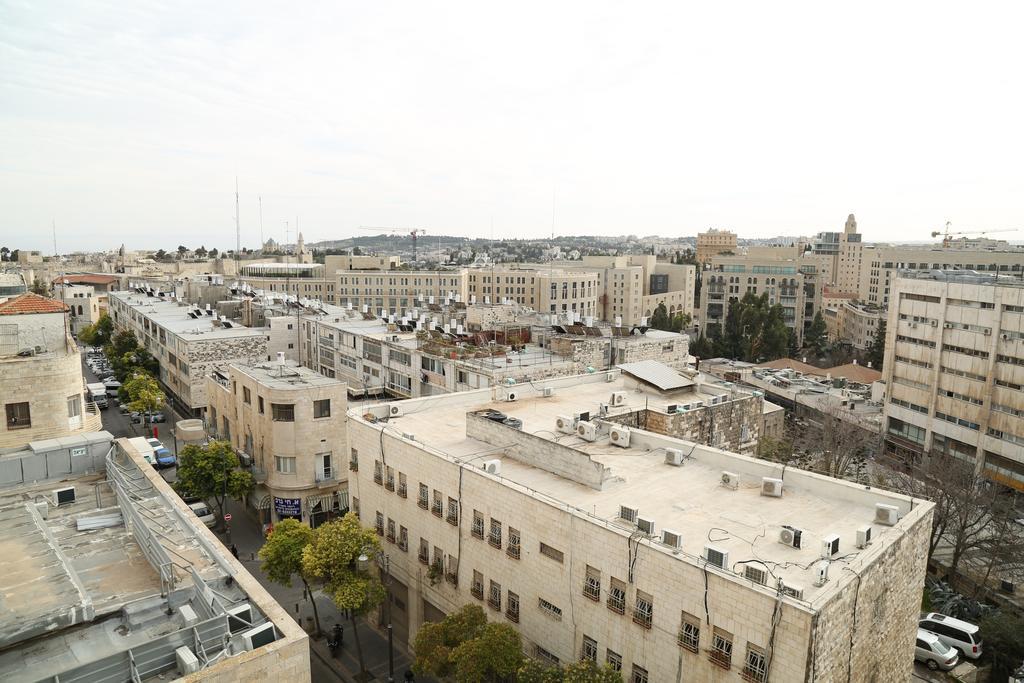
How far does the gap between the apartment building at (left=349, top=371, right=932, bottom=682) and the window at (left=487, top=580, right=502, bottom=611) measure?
0.17 ft

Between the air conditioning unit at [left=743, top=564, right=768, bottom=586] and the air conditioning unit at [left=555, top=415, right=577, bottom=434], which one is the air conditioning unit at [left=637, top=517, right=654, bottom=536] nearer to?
the air conditioning unit at [left=743, top=564, right=768, bottom=586]

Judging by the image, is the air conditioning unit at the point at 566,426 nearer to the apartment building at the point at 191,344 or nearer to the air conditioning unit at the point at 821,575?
the air conditioning unit at the point at 821,575

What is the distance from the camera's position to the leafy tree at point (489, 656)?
69.6 ft

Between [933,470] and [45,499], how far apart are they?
166ft

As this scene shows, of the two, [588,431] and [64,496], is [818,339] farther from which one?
[64,496]

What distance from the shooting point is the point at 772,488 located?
24.2 m

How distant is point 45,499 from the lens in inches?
779

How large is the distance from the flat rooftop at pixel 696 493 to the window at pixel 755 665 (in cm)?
170

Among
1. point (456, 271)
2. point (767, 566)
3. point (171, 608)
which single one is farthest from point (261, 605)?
point (456, 271)

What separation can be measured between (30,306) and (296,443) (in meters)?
16.3

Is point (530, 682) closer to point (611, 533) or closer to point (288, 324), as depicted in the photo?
point (611, 533)

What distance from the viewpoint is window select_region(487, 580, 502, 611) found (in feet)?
83.4

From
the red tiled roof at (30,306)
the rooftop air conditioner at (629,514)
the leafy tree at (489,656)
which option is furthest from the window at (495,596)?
the red tiled roof at (30,306)

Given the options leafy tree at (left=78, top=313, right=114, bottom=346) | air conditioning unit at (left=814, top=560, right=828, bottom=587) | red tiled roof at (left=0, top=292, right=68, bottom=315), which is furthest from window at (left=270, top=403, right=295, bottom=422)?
leafy tree at (left=78, top=313, right=114, bottom=346)
